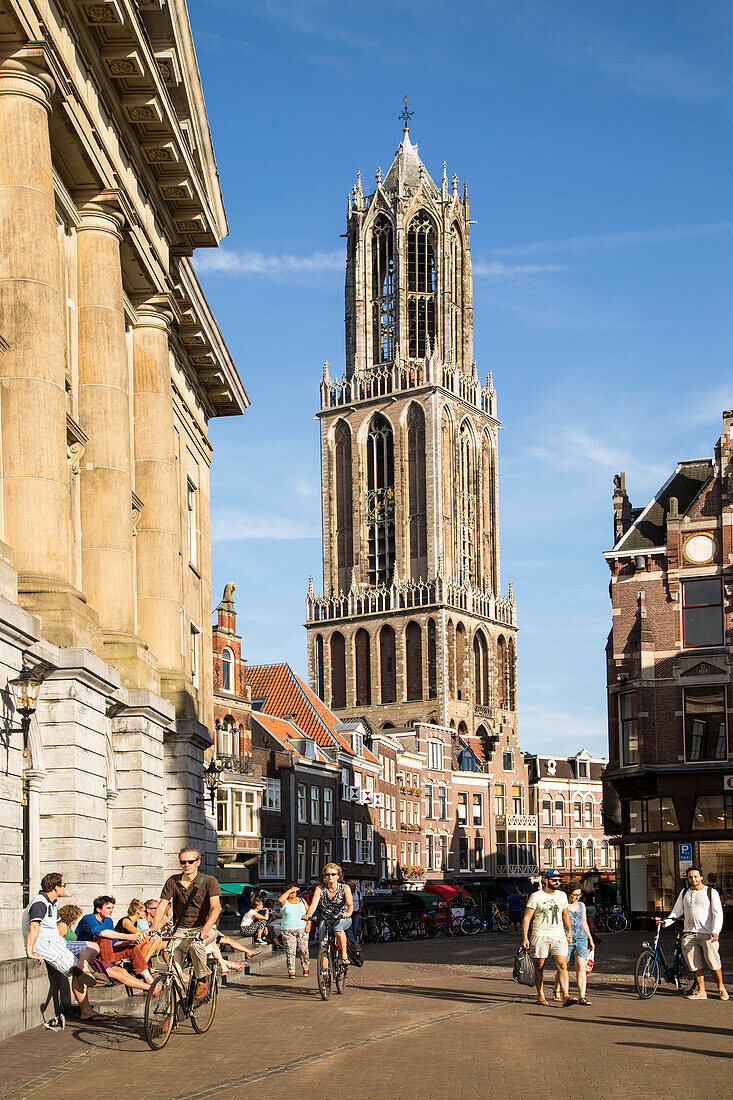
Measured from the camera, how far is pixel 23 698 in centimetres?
1639

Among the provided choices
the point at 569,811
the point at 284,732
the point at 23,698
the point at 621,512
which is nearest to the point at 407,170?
the point at 569,811

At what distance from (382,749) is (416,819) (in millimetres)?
8905

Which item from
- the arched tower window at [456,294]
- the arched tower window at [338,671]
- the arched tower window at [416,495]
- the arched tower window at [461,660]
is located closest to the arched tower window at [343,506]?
the arched tower window at [338,671]

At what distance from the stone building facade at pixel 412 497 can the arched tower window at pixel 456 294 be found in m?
0.17

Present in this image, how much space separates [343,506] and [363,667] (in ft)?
48.9

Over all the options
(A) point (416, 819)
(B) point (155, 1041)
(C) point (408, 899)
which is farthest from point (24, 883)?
(A) point (416, 819)

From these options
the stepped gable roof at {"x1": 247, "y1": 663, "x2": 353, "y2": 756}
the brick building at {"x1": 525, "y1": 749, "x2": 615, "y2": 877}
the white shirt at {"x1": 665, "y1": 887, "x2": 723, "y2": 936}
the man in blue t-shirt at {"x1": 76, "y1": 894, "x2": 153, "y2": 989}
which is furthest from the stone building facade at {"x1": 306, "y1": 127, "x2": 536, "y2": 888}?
the man in blue t-shirt at {"x1": 76, "y1": 894, "x2": 153, "y2": 989}

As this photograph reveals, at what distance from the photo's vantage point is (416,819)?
314ft

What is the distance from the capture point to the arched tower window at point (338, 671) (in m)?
124

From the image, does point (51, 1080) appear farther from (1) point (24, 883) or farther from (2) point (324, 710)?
(2) point (324, 710)

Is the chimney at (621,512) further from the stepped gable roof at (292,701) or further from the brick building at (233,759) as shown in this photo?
the stepped gable roof at (292,701)

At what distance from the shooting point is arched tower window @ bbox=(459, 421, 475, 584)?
128 meters

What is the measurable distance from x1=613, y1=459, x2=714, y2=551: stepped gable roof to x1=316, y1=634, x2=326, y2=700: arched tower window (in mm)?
72419

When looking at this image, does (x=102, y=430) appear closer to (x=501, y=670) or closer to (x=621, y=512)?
(x=621, y=512)
